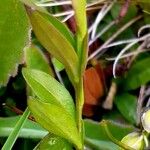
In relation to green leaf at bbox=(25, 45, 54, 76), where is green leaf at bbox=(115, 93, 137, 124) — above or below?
below

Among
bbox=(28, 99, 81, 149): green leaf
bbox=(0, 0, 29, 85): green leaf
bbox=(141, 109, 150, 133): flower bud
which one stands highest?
bbox=(0, 0, 29, 85): green leaf

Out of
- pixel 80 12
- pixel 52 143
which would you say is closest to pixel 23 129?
pixel 52 143

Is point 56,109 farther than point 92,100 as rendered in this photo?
No

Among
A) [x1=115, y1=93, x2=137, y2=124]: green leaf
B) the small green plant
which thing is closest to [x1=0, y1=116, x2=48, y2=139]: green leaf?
the small green plant

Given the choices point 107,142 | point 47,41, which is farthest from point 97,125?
point 47,41

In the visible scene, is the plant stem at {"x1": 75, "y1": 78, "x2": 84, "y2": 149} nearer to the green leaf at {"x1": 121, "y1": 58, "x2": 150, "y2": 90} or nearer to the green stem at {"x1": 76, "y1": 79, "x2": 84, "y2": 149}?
the green stem at {"x1": 76, "y1": 79, "x2": 84, "y2": 149}

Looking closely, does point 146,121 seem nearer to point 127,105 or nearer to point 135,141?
point 135,141

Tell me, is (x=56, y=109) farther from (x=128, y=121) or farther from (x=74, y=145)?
(x=128, y=121)
